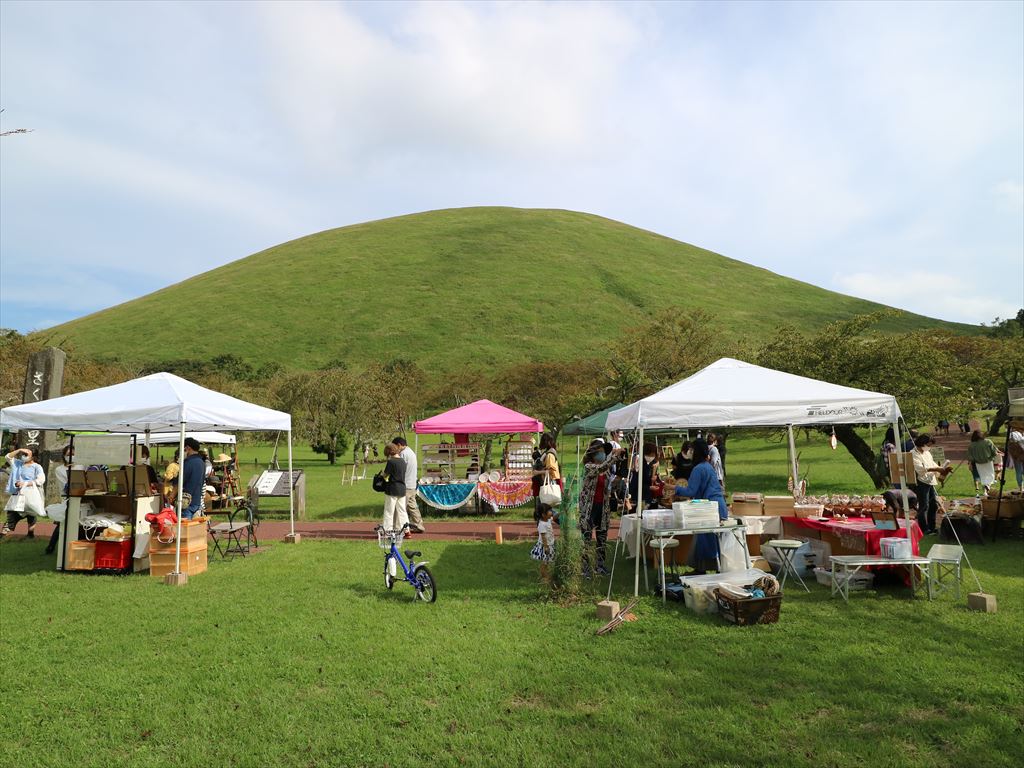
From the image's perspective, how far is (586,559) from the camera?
821cm

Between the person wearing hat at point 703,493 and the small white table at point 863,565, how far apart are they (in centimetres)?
130

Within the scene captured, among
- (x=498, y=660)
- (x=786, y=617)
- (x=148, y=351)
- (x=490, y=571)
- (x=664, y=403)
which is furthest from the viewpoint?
(x=148, y=351)

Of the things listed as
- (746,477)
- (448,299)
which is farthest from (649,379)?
(448,299)

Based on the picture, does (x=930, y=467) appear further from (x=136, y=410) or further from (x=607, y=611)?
(x=136, y=410)

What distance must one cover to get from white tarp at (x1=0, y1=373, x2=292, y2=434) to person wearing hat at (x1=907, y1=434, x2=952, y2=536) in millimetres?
11096

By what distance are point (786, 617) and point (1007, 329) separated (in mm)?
67531

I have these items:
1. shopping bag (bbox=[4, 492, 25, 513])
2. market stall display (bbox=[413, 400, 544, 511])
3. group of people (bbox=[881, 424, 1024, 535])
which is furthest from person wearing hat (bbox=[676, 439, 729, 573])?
shopping bag (bbox=[4, 492, 25, 513])

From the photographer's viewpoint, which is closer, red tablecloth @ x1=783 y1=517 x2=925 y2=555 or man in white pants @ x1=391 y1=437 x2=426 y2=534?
red tablecloth @ x1=783 y1=517 x2=925 y2=555

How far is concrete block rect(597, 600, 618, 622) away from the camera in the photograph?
6629mm

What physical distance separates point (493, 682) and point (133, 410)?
6.58m

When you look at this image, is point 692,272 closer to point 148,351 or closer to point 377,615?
point 148,351

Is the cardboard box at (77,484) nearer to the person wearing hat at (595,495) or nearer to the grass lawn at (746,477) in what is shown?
the grass lawn at (746,477)

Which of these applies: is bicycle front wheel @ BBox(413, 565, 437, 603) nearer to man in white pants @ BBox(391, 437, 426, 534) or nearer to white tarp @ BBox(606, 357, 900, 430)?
white tarp @ BBox(606, 357, 900, 430)

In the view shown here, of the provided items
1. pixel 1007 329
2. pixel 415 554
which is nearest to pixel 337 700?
pixel 415 554
